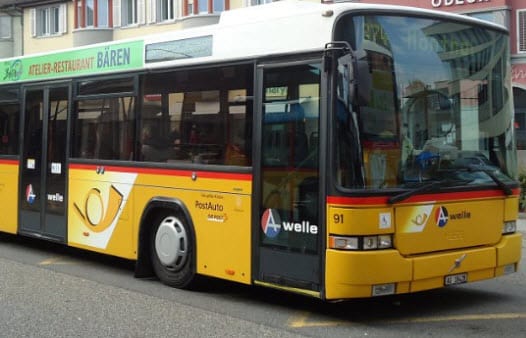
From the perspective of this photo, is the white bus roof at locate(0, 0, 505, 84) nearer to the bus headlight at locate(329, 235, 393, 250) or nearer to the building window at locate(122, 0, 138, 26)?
the bus headlight at locate(329, 235, 393, 250)

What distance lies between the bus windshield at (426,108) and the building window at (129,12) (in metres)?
28.9

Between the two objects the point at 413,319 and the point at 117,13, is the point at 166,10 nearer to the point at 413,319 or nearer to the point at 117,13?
the point at 117,13

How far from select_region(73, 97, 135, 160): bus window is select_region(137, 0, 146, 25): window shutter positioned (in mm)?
25278

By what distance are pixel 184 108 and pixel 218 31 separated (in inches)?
36.4

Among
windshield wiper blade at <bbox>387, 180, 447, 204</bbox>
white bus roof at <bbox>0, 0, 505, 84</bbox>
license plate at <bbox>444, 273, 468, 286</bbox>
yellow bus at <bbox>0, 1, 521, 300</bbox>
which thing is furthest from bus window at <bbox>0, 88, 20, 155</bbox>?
license plate at <bbox>444, 273, 468, 286</bbox>

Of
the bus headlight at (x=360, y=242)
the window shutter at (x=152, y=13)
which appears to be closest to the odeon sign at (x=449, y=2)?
the window shutter at (x=152, y=13)

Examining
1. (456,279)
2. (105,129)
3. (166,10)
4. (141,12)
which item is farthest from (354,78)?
(141,12)

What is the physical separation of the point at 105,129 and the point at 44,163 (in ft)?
5.25

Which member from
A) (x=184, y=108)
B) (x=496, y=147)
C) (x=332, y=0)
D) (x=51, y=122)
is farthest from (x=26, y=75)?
(x=332, y=0)

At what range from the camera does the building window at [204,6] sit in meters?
30.6

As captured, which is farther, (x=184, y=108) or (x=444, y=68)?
(x=184, y=108)

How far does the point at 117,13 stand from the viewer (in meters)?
34.7

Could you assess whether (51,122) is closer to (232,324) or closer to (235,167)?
(235,167)

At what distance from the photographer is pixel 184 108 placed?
7762mm
